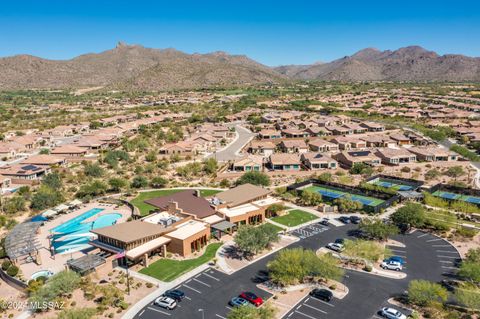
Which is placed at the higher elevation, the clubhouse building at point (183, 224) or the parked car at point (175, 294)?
the clubhouse building at point (183, 224)

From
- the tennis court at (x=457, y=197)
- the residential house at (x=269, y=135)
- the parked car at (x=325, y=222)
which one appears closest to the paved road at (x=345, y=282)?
the parked car at (x=325, y=222)

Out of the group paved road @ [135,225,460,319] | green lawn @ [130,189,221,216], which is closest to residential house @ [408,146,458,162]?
paved road @ [135,225,460,319]

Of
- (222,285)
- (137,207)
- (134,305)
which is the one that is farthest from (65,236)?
(222,285)

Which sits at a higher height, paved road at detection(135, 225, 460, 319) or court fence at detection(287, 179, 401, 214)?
court fence at detection(287, 179, 401, 214)

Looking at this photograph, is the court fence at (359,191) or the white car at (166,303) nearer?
the white car at (166,303)

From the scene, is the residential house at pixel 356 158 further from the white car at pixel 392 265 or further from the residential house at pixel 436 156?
the white car at pixel 392 265

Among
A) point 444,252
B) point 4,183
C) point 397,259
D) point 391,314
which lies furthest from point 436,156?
point 4,183

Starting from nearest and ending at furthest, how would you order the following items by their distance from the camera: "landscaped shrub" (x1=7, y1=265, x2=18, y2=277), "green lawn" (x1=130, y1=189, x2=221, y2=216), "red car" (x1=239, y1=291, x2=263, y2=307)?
"red car" (x1=239, y1=291, x2=263, y2=307) < "landscaped shrub" (x1=7, y1=265, x2=18, y2=277) < "green lawn" (x1=130, y1=189, x2=221, y2=216)

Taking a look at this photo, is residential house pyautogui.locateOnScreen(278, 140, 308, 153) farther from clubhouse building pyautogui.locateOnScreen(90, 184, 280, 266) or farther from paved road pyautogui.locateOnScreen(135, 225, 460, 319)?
paved road pyautogui.locateOnScreen(135, 225, 460, 319)
